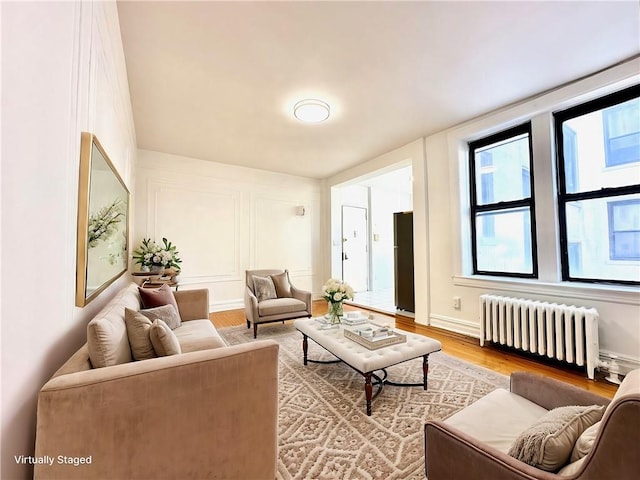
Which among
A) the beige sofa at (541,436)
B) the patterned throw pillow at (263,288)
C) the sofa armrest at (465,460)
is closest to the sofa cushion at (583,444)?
the beige sofa at (541,436)

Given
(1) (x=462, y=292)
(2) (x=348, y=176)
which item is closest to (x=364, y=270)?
(2) (x=348, y=176)

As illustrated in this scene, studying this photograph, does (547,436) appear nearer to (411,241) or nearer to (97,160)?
(97,160)

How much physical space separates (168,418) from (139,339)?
23.3 inches

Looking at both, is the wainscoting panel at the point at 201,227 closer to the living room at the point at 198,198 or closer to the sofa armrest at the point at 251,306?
the living room at the point at 198,198

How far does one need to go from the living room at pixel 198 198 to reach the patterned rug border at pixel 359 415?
115cm

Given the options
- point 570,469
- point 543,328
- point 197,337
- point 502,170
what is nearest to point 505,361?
point 543,328

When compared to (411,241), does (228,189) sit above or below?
above

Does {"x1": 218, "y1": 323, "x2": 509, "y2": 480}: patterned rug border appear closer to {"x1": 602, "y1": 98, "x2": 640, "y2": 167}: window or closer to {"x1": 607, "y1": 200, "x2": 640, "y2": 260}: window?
{"x1": 607, "y1": 200, "x2": 640, "y2": 260}: window

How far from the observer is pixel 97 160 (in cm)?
152

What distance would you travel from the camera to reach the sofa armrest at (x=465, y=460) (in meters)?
0.78

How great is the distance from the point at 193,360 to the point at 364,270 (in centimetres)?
613

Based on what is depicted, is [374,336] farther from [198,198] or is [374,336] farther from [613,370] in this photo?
[198,198]

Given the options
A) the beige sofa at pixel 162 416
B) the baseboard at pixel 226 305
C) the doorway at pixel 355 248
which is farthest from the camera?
the doorway at pixel 355 248

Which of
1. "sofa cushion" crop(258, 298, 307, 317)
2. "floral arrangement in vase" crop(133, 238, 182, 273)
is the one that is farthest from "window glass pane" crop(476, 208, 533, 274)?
"floral arrangement in vase" crop(133, 238, 182, 273)
